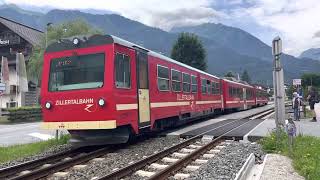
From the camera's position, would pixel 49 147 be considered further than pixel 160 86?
No

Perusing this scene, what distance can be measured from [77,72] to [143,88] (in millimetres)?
2306

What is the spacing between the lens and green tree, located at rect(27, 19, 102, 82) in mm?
50188

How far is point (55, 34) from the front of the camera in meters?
51.3

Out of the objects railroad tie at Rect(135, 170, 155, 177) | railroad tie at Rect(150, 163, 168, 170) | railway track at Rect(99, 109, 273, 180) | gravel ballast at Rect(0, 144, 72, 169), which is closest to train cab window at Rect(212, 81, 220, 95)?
railway track at Rect(99, 109, 273, 180)

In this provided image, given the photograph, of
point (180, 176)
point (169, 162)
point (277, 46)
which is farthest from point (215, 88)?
point (180, 176)

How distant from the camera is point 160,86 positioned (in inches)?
610

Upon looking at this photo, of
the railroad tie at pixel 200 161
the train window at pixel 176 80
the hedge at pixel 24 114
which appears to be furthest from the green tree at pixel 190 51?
the railroad tie at pixel 200 161

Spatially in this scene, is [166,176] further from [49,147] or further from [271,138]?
[49,147]

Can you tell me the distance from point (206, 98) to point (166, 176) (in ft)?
53.3

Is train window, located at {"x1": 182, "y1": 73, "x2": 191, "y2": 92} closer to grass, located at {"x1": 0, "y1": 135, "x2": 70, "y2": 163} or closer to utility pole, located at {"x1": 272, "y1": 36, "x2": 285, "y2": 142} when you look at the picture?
utility pole, located at {"x1": 272, "y1": 36, "x2": 285, "y2": 142}

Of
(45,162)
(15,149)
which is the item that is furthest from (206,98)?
(45,162)

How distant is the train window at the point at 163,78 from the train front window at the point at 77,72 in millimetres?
3809

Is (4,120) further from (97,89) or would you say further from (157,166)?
(157,166)

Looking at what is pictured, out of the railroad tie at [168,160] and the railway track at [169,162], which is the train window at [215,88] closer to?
the railway track at [169,162]
